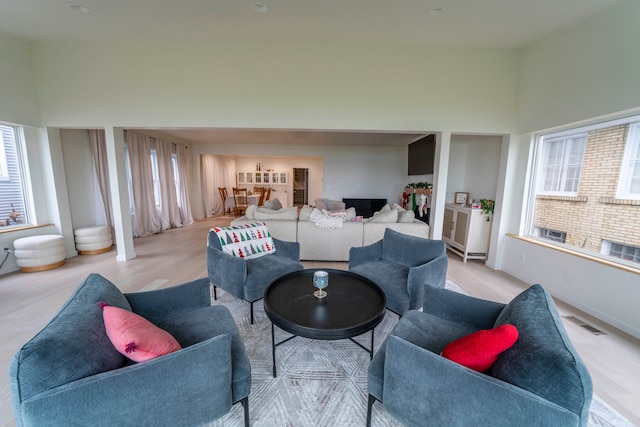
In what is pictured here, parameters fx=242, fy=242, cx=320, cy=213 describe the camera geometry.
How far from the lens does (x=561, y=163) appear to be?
124 inches

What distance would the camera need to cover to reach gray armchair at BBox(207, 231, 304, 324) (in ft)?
7.31

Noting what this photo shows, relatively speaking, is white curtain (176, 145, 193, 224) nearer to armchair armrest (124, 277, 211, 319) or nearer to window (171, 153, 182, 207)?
window (171, 153, 182, 207)

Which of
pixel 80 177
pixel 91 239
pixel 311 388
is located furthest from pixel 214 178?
pixel 311 388

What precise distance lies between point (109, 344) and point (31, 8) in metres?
3.94

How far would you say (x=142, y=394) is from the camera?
0.90 metres

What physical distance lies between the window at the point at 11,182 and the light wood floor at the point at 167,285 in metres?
0.85

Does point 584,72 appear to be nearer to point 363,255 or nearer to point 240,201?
point 363,255

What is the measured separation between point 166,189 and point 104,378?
6346mm

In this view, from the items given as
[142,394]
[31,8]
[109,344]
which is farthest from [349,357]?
[31,8]

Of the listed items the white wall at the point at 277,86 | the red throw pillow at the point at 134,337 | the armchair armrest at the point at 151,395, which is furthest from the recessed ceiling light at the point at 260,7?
the armchair armrest at the point at 151,395

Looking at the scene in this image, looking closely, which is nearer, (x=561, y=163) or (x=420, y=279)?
→ (x=420, y=279)

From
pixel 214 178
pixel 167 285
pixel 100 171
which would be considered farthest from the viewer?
pixel 214 178

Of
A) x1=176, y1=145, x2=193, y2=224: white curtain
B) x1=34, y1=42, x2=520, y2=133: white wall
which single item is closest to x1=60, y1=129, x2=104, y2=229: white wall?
x1=34, y1=42, x2=520, y2=133: white wall

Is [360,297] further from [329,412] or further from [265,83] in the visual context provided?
[265,83]
